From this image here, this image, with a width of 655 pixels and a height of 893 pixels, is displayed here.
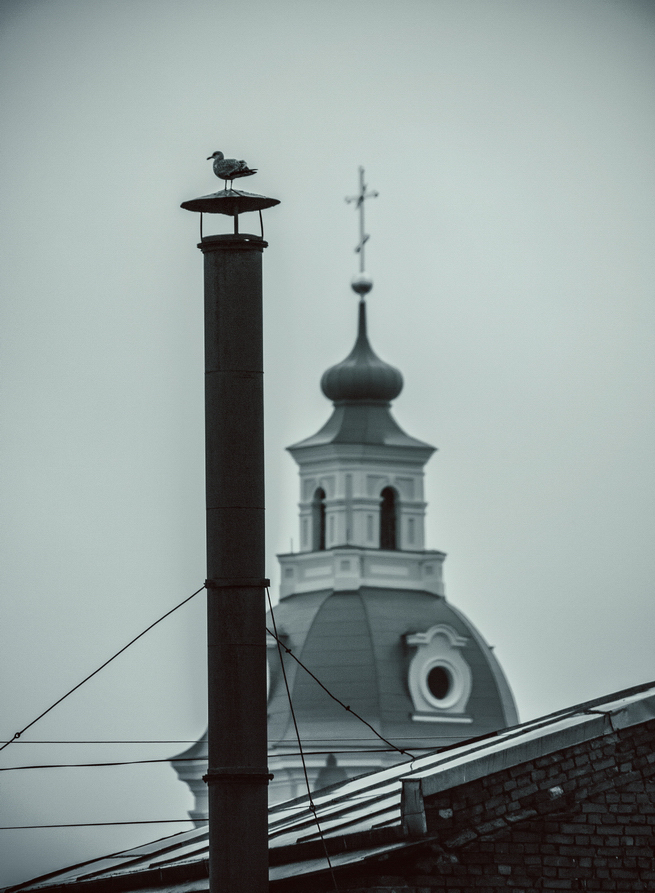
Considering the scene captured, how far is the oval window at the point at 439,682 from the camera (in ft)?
224

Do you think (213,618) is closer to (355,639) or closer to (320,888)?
(320,888)

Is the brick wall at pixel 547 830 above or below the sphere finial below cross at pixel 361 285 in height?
below

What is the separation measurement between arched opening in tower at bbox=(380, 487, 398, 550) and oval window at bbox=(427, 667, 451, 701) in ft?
20.1

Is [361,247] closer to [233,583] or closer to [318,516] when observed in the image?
[318,516]

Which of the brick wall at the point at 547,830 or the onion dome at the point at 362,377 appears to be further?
the onion dome at the point at 362,377

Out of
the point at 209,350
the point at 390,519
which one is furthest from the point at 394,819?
the point at 390,519

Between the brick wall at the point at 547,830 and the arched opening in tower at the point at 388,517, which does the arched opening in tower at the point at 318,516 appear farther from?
the brick wall at the point at 547,830

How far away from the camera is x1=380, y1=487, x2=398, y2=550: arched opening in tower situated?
242 feet

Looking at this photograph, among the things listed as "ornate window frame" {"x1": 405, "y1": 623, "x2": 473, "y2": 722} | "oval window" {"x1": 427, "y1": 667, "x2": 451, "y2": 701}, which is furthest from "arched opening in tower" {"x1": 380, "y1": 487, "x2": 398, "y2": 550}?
"oval window" {"x1": 427, "y1": 667, "x2": 451, "y2": 701}

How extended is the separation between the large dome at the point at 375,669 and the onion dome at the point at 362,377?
7.49 meters

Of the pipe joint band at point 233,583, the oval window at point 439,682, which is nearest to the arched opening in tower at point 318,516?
the oval window at point 439,682

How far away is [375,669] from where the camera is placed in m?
66.6

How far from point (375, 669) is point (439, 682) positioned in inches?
115

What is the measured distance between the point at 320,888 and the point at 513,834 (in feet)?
4.84
